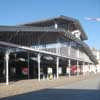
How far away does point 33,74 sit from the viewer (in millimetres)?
42000

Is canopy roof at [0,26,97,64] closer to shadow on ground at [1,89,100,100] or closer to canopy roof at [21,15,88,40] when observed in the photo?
canopy roof at [21,15,88,40]

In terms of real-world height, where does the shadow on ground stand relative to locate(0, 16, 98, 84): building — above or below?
below

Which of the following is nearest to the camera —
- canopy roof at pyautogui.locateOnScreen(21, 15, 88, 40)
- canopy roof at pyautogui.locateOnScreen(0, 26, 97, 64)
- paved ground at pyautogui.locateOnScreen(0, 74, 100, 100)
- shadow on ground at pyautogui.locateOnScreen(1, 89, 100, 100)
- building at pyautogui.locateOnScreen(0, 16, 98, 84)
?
shadow on ground at pyautogui.locateOnScreen(1, 89, 100, 100)

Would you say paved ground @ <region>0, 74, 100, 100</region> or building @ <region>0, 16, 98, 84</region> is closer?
paved ground @ <region>0, 74, 100, 100</region>

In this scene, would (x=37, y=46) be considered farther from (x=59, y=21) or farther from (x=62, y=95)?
(x=62, y=95)


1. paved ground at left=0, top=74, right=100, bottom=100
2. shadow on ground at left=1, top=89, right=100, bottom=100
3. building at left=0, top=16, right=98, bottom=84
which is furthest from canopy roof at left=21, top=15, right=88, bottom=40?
shadow on ground at left=1, top=89, right=100, bottom=100

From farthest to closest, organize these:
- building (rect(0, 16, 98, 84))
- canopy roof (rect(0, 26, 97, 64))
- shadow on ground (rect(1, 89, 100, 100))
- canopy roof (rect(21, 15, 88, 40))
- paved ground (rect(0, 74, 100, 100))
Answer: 1. canopy roof (rect(21, 15, 88, 40))
2. building (rect(0, 16, 98, 84))
3. canopy roof (rect(0, 26, 97, 64))
4. paved ground (rect(0, 74, 100, 100))
5. shadow on ground (rect(1, 89, 100, 100))

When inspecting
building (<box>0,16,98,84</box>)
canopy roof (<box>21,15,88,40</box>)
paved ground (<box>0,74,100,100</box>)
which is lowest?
paved ground (<box>0,74,100,100</box>)

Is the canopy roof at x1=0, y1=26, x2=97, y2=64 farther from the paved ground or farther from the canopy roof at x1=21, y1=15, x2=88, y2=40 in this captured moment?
the paved ground

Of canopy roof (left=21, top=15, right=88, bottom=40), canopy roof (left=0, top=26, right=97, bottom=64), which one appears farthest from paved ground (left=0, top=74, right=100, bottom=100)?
canopy roof (left=21, top=15, right=88, bottom=40)

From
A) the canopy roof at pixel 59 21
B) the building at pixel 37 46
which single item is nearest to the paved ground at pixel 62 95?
the building at pixel 37 46

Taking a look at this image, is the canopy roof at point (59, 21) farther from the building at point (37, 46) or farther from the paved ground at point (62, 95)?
the paved ground at point (62, 95)

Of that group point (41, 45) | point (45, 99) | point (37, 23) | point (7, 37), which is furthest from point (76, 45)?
point (45, 99)

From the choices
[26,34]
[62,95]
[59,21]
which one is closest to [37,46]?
[26,34]
